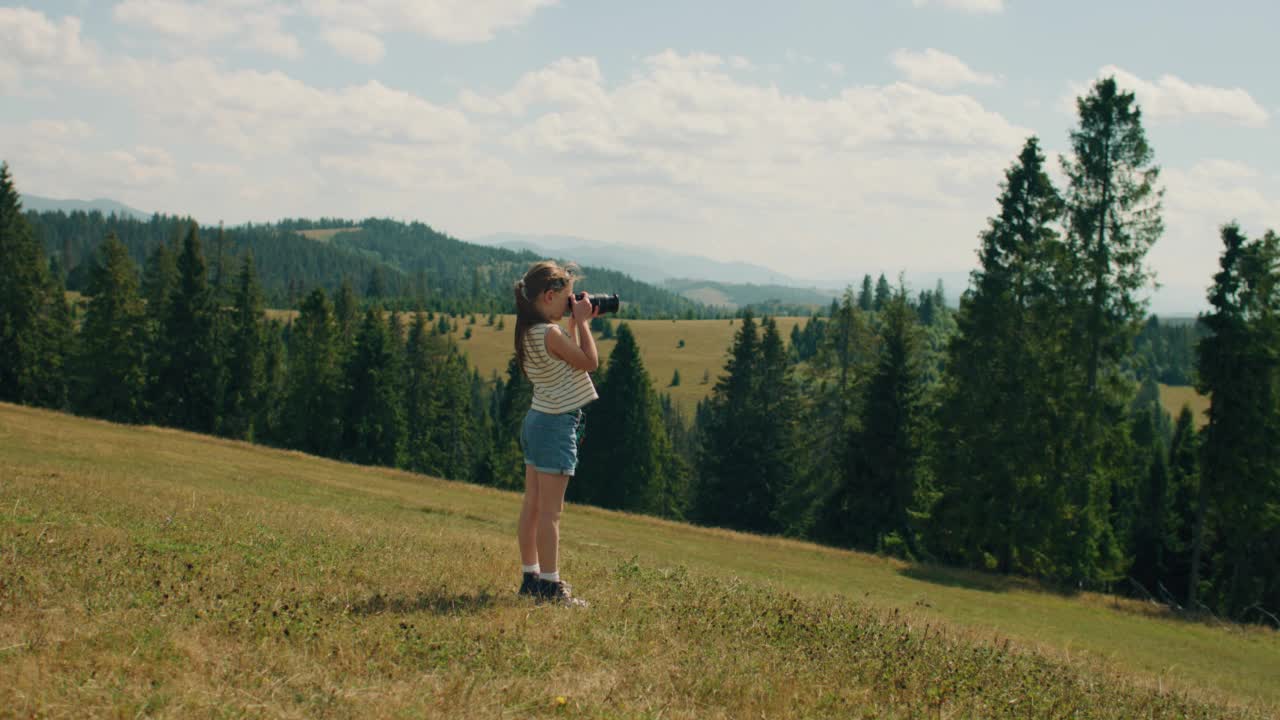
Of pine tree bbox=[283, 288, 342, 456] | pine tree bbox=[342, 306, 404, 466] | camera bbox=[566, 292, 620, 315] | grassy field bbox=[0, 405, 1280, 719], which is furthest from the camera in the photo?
pine tree bbox=[283, 288, 342, 456]

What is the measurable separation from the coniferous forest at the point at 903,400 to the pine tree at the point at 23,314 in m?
0.20

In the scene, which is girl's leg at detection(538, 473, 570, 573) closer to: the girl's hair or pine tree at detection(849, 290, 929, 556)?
the girl's hair

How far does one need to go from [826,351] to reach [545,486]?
1987 inches

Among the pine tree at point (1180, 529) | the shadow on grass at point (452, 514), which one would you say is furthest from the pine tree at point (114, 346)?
the pine tree at point (1180, 529)

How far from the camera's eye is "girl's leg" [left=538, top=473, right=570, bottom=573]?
27.7 ft

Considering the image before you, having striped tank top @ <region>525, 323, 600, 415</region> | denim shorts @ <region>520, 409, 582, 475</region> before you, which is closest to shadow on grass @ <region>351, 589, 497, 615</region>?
denim shorts @ <region>520, 409, 582, 475</region>

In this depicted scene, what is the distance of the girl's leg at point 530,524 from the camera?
865 centimetres

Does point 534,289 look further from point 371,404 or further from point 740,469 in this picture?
point 371,404

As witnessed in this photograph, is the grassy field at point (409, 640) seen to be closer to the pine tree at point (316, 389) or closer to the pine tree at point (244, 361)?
the pine tree at point (316, 389)

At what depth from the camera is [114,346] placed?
67.5 m

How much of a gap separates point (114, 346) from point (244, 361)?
951 cm

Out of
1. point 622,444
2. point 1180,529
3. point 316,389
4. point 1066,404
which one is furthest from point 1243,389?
point 316,389

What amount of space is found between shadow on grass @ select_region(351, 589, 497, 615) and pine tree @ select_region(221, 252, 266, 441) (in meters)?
69.8

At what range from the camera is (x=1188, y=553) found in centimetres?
5925
